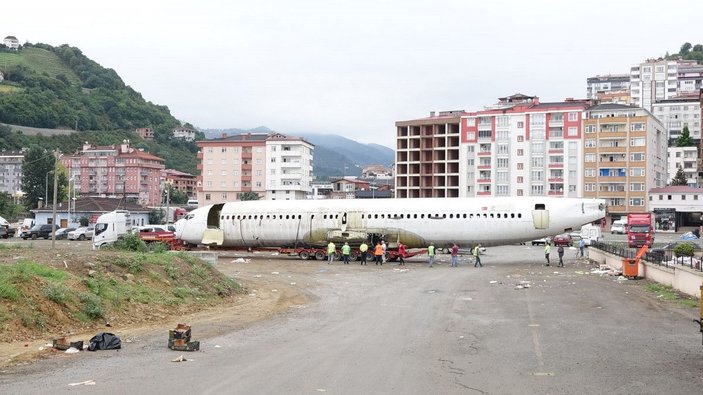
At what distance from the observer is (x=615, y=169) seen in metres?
103

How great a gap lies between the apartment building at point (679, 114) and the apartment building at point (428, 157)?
85517mm

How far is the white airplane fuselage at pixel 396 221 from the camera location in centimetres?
4447

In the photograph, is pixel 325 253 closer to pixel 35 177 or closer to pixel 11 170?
pixel 35 177

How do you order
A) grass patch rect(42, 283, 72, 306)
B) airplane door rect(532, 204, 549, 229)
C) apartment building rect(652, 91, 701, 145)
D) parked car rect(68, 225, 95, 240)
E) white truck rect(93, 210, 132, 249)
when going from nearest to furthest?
grass patch rect(42, 283, 72, 306), airplane door rect(532, 204, 549, 229), white truck rect(93, 210, 132, 249), parked car rect(68, 225, 95, 240), apartment building rect(652, 91, 701, 145)

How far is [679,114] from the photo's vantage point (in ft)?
583

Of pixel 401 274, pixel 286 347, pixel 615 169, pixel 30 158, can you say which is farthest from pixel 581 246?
pixel 30 158

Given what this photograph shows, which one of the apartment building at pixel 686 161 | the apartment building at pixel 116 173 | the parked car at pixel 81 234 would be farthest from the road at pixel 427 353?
the apartment building at pixel 116 173

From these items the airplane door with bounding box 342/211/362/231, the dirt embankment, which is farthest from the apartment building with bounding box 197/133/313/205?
the dirt embankment

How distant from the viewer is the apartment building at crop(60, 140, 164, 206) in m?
171

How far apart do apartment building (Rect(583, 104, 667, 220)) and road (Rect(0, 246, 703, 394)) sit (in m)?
80.3

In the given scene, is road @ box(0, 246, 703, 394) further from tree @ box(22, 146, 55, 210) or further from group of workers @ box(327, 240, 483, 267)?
tree @ box(22, 146, 55, 210)

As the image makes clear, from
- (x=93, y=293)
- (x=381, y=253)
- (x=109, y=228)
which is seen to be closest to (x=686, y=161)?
(x=381, y=253)

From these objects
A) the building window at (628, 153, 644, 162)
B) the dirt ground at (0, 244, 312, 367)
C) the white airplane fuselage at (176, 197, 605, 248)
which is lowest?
the dirt ground at (0, 244, 312, 367)

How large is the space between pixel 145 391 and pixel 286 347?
4.79m
